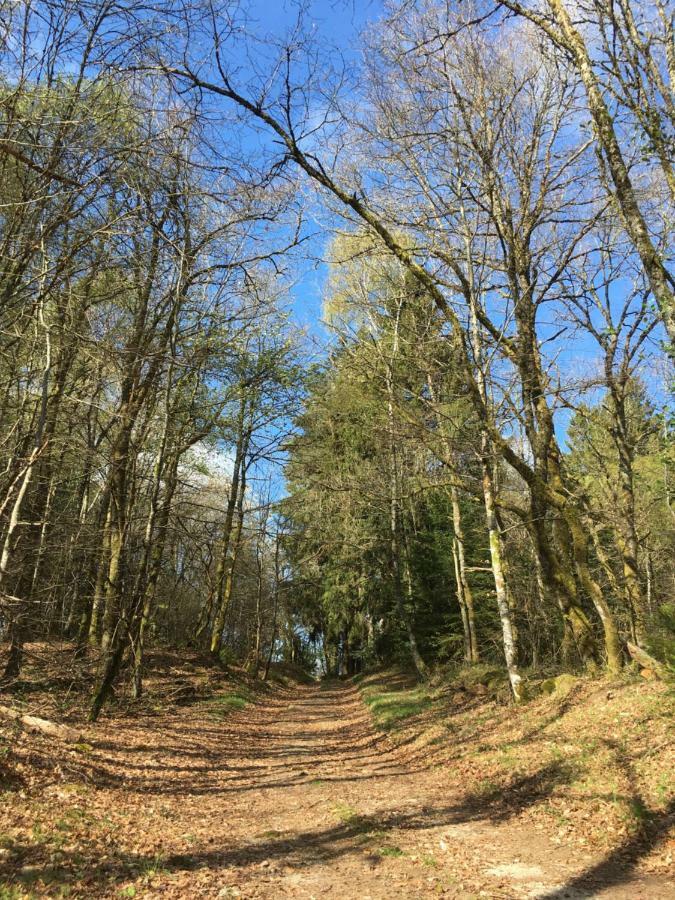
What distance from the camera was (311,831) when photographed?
5.82m

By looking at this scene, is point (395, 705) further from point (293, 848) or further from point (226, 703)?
point (293, 848)

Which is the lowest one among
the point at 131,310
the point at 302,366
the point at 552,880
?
the point at 552,880

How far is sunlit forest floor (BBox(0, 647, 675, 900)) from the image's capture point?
4.37m

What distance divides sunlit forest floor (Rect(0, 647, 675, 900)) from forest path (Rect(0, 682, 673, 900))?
0.9 inches

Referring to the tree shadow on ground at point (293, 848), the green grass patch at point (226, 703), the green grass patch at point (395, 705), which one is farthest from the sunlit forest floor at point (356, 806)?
the green grass patch at point (226, 703)

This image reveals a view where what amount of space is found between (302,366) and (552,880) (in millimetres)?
15885

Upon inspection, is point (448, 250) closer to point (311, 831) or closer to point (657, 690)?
point (657, 690)

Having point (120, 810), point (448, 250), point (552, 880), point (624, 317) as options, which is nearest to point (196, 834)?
point (120, 810)

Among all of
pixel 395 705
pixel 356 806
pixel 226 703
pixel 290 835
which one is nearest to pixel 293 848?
pixel 290 835

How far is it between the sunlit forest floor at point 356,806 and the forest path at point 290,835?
2cm

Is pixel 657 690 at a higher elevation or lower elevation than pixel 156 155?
lower

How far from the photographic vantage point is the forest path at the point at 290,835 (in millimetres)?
4297

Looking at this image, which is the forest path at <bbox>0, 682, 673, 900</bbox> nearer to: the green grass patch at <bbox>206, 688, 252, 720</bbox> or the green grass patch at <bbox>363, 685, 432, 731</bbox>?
the green grass patch at <bbox>363, 685, 432, 731</bbox>

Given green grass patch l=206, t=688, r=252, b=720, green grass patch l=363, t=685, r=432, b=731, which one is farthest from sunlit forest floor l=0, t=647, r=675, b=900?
green grass patch l=206, t=688, r=252, b=720
